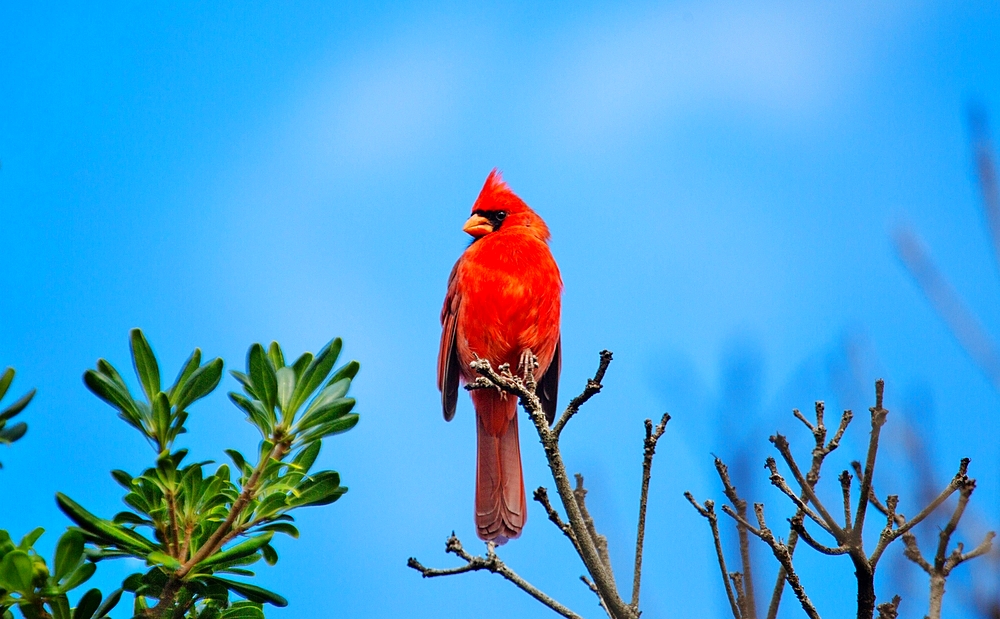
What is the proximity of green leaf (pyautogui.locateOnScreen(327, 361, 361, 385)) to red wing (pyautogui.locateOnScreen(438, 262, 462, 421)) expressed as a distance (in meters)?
2.80

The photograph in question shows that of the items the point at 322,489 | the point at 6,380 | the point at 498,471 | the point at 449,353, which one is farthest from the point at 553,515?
the point at 449,353

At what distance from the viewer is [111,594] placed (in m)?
1.55

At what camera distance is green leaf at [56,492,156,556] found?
143cm

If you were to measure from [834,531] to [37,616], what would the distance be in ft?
4.36

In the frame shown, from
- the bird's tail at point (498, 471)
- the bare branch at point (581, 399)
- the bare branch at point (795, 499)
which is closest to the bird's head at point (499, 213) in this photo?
the bird's tail at point (498, 471)

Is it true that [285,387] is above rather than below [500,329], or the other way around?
below

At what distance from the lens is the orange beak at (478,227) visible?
4.97m

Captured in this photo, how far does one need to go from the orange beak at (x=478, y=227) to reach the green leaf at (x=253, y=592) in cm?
348

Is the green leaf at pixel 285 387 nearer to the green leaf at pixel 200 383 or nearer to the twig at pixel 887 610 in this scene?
the green leaf at pixel 200 383

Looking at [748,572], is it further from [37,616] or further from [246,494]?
[37,616]

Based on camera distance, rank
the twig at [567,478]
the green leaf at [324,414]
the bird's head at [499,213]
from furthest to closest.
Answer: the bird's head at [499,213] → the twig at [567,478] → the green leaf at [324,414]

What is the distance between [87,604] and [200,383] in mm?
383

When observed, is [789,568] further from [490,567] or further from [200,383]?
[200,383]

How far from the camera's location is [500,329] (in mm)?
4363
